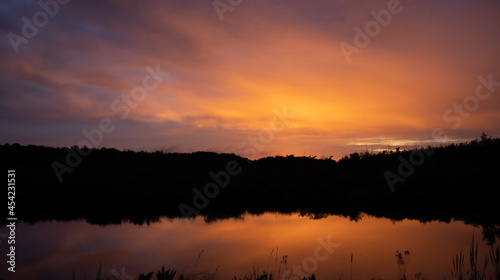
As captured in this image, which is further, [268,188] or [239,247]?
[268,188]

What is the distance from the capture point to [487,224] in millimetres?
16531

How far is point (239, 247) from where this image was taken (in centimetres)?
1315

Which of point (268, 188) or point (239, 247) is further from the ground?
point (268, 188)

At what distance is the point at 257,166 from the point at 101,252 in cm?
2372

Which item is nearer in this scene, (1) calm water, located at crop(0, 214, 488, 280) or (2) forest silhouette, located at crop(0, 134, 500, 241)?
(1) calm water, located at crop(0, 214, 488, 280)

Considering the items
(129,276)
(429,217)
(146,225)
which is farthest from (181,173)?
(129,276)

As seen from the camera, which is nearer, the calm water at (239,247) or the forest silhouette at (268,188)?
the calm water at (239,247)

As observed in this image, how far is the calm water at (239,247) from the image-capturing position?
33.7 ft

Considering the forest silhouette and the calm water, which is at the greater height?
the forest silhouette

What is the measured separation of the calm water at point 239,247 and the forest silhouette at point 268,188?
2122mm

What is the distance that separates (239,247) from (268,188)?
13608 mm

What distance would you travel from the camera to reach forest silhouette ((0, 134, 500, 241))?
20109mm

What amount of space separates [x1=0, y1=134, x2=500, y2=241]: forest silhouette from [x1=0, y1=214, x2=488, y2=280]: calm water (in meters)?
2.12

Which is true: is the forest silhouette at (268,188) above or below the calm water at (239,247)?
above
